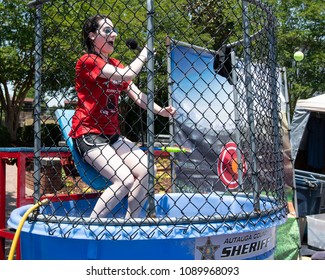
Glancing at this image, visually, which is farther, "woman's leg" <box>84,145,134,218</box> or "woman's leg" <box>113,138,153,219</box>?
"woman's leg" <box>113,138,153,219</box>

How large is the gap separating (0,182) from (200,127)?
2229 millimetres

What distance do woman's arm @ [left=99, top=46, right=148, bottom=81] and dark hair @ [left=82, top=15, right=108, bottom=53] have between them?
0.30m

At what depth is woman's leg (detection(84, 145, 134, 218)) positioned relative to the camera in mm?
2758

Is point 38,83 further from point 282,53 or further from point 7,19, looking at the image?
point 282,53

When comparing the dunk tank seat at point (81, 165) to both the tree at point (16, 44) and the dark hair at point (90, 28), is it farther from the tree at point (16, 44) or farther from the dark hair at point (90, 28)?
the tree at point (16, 44)

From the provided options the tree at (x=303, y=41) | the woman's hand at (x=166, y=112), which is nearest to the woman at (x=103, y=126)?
the woman's hand at (x=166, y=112)

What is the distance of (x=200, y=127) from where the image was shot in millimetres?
5266

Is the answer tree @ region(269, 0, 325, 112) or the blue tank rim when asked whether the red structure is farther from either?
tree @ region(269, 0, 325, 112)

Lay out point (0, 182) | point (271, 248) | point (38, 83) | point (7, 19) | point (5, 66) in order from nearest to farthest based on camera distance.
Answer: point (38, 83) → point (271, 248) → point (0, 182) → point (7, 19) → point (5, 66)

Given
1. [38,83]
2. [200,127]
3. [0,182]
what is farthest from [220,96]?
[38,83]

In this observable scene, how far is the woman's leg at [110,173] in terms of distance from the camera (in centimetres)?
276

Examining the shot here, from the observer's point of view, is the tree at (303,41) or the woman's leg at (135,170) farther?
the tree at (303,41)

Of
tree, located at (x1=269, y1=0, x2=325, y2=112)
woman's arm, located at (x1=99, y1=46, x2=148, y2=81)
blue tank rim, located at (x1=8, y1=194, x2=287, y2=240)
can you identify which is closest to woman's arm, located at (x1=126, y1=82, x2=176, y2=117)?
woman's arm, located at (x1=99, y1=46, x2=148, y2=81)

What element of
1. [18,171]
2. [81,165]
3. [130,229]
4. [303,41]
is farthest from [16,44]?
[130,229]
